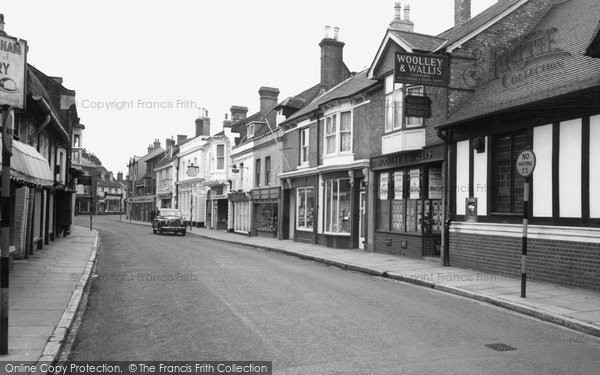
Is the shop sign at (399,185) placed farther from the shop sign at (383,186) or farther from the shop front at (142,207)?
the shop front at (142,207)

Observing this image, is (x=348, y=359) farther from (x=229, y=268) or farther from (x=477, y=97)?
(x=477, y=97)

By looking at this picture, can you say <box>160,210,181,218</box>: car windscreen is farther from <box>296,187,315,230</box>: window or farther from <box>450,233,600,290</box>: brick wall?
<box>450,233,600,290</box>: brick wall

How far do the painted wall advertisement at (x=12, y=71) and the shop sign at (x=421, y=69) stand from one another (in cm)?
1099

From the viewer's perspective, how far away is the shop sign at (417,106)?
16.4m

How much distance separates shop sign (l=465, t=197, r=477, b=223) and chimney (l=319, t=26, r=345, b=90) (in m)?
17.6

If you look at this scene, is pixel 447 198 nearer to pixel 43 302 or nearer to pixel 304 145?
pixel 43 302

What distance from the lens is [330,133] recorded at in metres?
24.2

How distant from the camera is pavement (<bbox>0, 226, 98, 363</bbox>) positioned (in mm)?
6355

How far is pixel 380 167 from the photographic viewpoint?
66.5 feet

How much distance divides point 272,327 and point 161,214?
2957 cm

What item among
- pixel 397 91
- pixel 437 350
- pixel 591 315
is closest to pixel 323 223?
pixel 397 91

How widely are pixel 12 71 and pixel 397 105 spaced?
14.3 meters

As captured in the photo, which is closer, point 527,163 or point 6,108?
point 6,108

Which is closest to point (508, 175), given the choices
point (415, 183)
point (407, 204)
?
point (415, 183)
